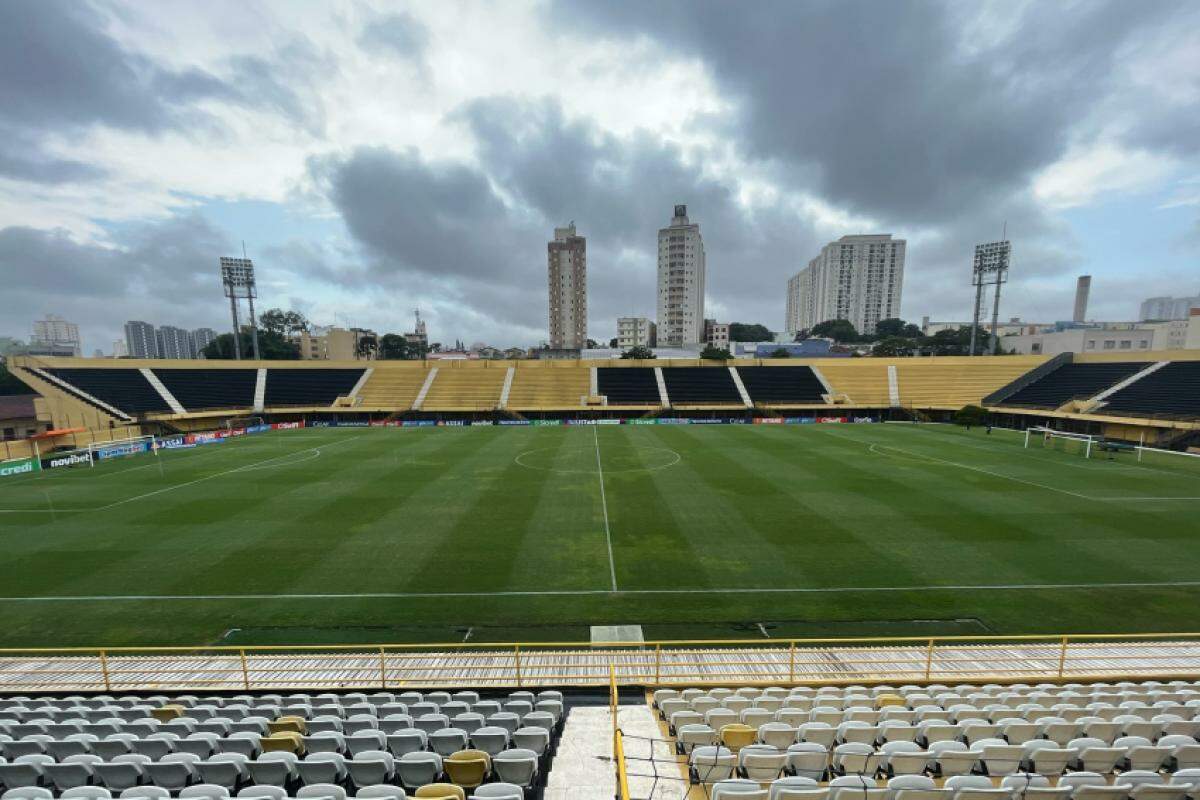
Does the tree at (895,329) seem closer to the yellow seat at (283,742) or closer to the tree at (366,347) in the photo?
the tree at (366,347)

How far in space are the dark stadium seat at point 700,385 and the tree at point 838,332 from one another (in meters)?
106

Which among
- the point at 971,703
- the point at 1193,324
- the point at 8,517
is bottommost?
the point at 8,517

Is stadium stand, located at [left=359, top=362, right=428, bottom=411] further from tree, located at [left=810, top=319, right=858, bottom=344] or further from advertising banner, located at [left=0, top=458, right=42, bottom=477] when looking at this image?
tree, located at [left=810, top=319, right=858, bottom=344]

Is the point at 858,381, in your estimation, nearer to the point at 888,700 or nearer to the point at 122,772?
the point at 888,700

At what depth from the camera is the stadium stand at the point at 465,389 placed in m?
57.8

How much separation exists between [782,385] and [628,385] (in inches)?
774

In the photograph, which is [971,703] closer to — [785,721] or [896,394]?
[785,721]

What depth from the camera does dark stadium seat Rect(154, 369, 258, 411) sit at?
52.8 meters

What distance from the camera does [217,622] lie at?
13.1 metres

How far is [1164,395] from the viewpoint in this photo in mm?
40906

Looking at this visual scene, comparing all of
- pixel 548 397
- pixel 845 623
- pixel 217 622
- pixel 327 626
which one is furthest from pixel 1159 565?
pixel 548 397

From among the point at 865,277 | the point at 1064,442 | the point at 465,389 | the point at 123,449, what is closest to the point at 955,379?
the point at 1064,442

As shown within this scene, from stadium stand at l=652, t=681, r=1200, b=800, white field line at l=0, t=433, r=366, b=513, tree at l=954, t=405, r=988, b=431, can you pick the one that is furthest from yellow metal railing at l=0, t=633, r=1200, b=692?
tree at l=954, t=405, r=988, b=431

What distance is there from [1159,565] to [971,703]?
48.4 ft
